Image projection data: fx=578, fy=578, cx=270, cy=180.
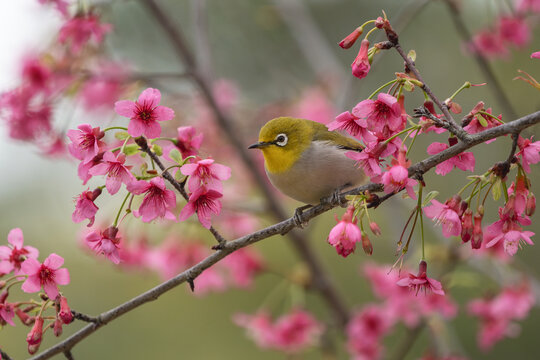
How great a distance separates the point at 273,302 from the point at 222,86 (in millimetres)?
3083

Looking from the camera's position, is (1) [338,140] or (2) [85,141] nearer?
(2) [85,141]

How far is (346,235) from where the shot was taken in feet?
6.17

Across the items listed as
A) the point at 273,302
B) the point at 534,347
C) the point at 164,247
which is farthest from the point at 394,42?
the point at 534,347

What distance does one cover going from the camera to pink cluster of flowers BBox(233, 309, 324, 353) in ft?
13.5

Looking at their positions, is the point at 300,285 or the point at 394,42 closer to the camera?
the point at 394,42

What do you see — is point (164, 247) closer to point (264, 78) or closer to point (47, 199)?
point (47, 199)

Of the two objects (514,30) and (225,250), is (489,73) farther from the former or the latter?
(225,250)

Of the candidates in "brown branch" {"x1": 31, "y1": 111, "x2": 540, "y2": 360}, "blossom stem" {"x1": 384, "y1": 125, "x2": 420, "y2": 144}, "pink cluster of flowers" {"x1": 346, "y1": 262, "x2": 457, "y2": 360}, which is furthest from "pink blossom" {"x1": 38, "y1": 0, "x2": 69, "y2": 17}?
"pink cluster of flowers" {"x1": 346, "y1": 262, "x2": 457, "y2": 360}

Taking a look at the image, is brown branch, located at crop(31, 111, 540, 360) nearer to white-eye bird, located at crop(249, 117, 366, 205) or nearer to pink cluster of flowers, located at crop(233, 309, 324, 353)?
white-eye bird, located at crop(249, 117, 366, 205)

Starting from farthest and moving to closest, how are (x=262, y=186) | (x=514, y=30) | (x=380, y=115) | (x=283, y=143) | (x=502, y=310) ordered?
1. (x=262, y=186)
2. (x=514, y=30)
3. (x=502, y=310)
4. (x=283, y=143)
5. (x=380, y=115)

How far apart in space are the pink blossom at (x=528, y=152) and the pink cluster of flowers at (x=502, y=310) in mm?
1990

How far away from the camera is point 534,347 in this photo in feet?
25.1

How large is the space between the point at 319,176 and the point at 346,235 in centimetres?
109

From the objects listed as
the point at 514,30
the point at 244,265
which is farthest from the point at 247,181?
the point at 514,30
